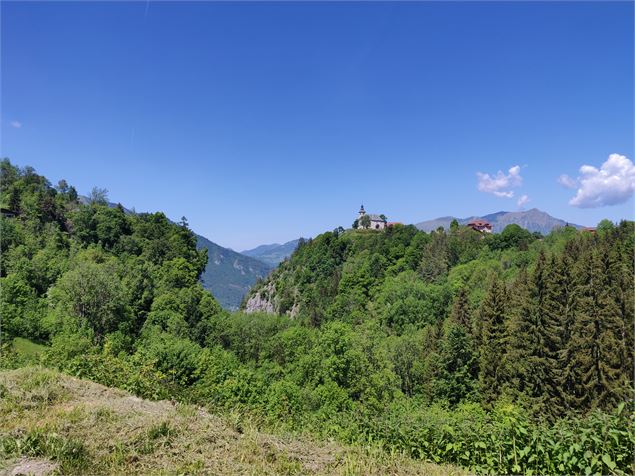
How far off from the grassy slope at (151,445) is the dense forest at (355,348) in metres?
0.90

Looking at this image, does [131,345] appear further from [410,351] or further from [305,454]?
[305,454]

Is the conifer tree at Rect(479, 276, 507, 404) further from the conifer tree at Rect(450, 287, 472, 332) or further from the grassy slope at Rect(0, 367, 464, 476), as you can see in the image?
the grassy slope at Rect(0, 367, 464, 476)

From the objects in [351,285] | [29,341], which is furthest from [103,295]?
[351,285]

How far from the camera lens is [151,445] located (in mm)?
5129

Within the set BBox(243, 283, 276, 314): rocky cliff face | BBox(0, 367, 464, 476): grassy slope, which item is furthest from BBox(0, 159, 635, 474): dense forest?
BBox(243, 283, 276, 314): rocky cliff face

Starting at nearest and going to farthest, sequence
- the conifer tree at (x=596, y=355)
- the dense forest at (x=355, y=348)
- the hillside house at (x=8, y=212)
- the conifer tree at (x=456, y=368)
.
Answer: the dense forest at (x=355, y=348) → the conifer tree at (x=596, y=355) → the conifer tree at (x=456, y=368) → the hillside house at (x=8, y=212)

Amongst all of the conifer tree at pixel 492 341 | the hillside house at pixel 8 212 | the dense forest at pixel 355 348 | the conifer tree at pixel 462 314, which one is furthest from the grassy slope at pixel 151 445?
the hillside house at pixel 8 212

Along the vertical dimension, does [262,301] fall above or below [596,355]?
below

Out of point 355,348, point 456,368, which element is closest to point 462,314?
point 456,368

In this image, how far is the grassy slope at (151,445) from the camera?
4707 millimetres

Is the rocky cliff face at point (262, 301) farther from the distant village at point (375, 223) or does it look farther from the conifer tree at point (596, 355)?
the conifer tree at point (596, 355)

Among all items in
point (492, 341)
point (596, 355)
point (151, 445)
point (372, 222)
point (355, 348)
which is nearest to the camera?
point (151, 445)

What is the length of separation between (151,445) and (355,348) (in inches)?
1089

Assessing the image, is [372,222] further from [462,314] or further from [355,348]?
[355,348]
